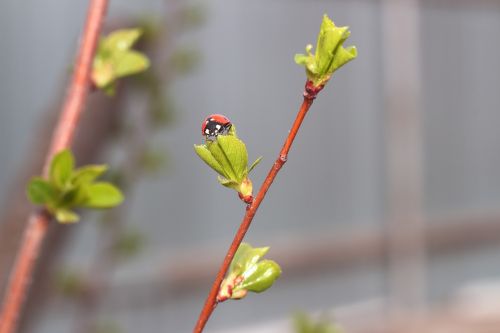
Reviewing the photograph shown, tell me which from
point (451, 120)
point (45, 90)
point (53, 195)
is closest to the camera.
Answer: point (53, 195)

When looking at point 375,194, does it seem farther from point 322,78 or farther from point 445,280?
point 322,78

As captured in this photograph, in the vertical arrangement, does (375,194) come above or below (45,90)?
below

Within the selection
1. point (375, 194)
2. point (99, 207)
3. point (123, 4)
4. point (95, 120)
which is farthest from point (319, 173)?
point (99, 207)

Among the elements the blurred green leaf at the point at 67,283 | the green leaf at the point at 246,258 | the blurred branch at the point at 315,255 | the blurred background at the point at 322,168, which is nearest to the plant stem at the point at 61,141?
the green leaf at the point at 246,258

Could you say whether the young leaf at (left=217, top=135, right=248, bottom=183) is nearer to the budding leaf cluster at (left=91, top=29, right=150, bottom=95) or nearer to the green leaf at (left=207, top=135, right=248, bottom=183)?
the green leaf at (left=207, top=135, right=248, bottom=183)

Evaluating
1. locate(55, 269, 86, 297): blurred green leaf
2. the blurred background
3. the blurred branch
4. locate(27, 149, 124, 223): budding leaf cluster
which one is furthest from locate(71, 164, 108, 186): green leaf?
the blurred branch

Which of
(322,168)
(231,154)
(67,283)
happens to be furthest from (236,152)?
(322,168)

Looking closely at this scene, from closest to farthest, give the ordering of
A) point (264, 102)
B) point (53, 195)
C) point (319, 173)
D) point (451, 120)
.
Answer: point (53, 195)
point (264, 102)
point (319, 173)
point (451, 120)

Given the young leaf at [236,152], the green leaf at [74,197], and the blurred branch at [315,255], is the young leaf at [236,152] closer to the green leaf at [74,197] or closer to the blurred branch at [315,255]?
the green leaf at [74,197]
